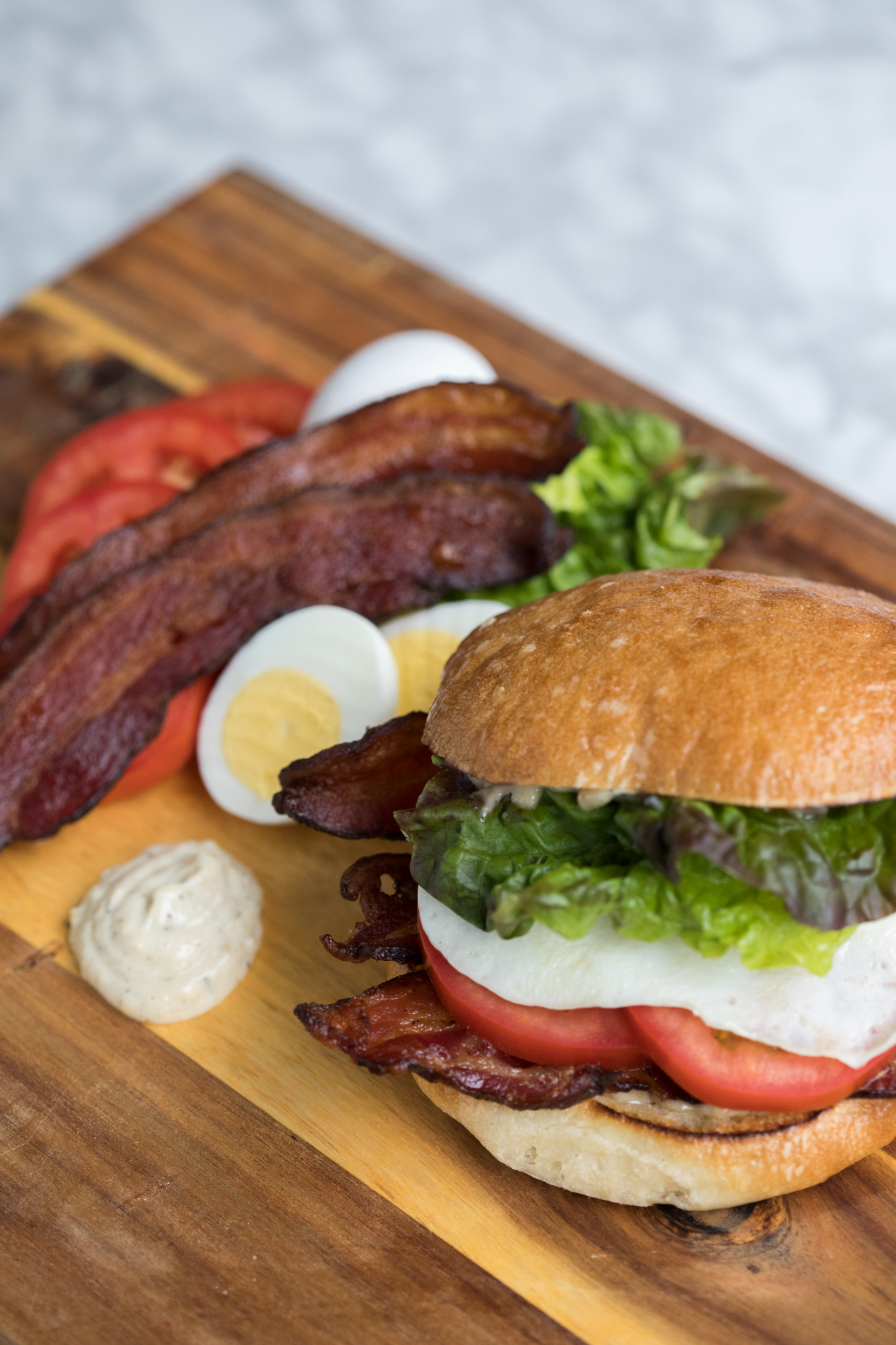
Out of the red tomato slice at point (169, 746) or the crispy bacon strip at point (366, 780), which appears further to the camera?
the red tomato slice at point (169, 746)

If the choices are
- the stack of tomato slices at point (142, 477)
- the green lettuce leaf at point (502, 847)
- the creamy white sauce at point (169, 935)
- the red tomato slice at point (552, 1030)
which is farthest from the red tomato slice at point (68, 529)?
the red tomato slice at point (552, 1030)

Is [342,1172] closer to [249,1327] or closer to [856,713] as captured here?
[249,1327]

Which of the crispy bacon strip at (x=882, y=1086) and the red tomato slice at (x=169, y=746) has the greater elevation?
the crispy bacon strip at (x=882, y=1086)

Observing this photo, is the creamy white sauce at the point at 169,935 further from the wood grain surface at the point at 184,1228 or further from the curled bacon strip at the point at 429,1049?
the curled bacon strip at the point at 429,1049

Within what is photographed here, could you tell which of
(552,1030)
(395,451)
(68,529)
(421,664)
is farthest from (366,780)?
(68,529)

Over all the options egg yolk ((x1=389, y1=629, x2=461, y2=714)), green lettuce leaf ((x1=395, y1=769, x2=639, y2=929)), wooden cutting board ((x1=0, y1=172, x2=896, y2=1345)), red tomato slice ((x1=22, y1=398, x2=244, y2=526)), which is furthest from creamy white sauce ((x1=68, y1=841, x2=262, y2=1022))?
red tomato slice ((x1=22, y1=398, x2=244, y2=526))

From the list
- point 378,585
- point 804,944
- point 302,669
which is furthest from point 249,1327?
point 378,585

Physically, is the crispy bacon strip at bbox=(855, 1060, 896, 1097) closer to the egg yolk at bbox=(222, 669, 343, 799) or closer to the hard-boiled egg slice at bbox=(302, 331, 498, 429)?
the egg yolk at bbox=(222, 669, 343, 799)
